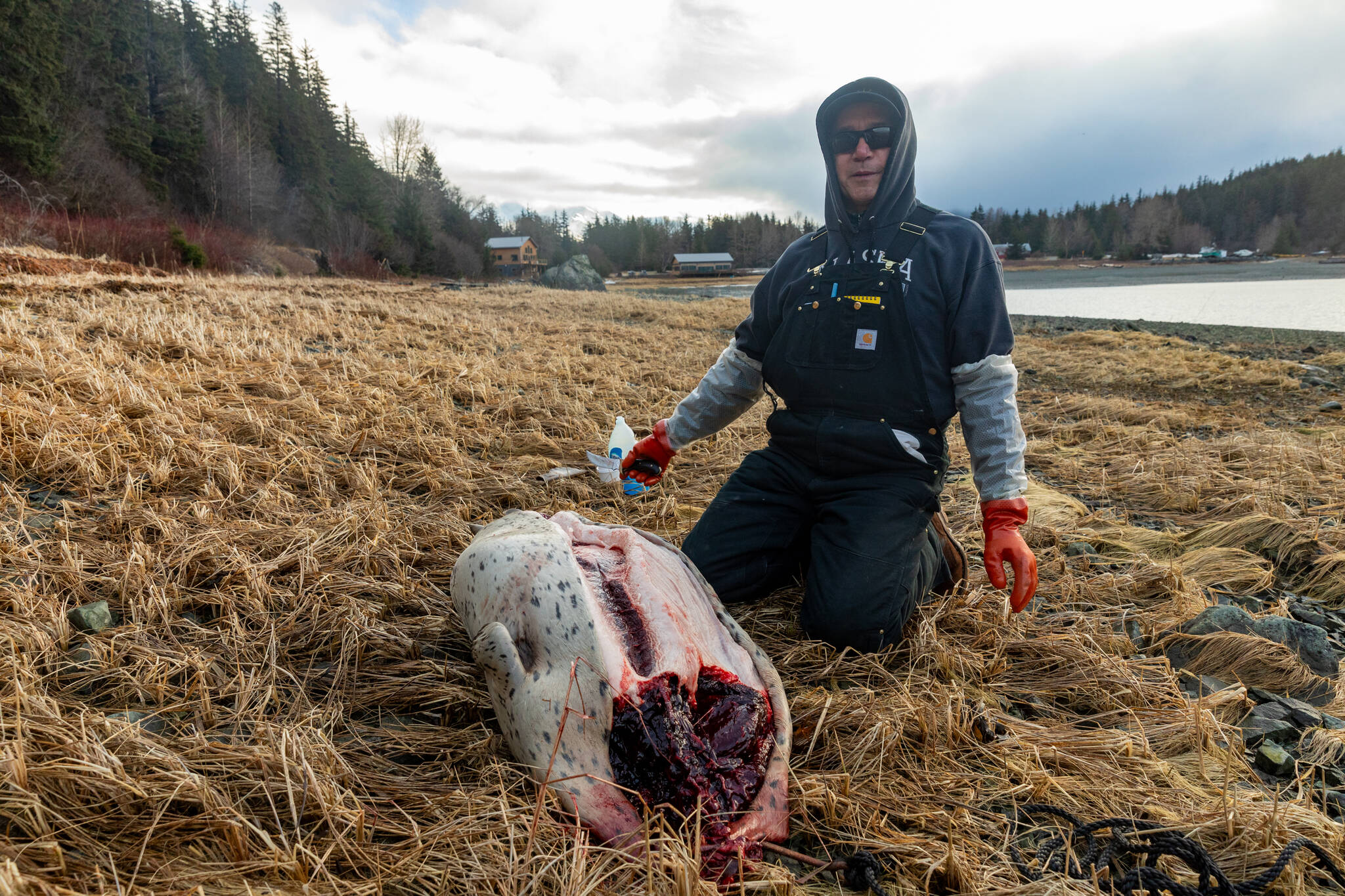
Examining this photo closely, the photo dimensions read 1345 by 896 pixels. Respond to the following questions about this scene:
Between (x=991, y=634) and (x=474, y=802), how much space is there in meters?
2.00

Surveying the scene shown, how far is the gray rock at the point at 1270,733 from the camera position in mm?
2074

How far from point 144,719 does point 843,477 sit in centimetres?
252

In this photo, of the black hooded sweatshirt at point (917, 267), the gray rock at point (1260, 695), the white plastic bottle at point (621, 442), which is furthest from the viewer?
the white plastic bottle at point (621, 442)

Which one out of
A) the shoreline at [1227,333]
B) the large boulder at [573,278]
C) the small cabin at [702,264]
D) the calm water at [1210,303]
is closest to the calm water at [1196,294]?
the calm water at [1210,303]

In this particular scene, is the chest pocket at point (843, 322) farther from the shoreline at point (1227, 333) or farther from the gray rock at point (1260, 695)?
the shoreline at point (1227, 333)

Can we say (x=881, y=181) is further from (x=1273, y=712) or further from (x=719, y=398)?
(x=1273, y=712)

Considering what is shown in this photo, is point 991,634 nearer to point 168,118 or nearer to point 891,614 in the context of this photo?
point 891,614

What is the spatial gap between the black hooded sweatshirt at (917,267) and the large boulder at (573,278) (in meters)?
33.4

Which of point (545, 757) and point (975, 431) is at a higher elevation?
point (975, 431)

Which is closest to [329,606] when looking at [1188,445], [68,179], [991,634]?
[991,634]

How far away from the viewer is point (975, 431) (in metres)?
2.65

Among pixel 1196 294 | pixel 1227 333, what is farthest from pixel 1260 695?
pixel 1196 294

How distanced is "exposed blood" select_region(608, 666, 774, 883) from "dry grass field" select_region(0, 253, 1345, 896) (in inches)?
3.9

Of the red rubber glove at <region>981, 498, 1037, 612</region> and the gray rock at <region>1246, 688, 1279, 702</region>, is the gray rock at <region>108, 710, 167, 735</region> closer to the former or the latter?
the red rubber glove at <region>981, 498, 1037, 612</region>
